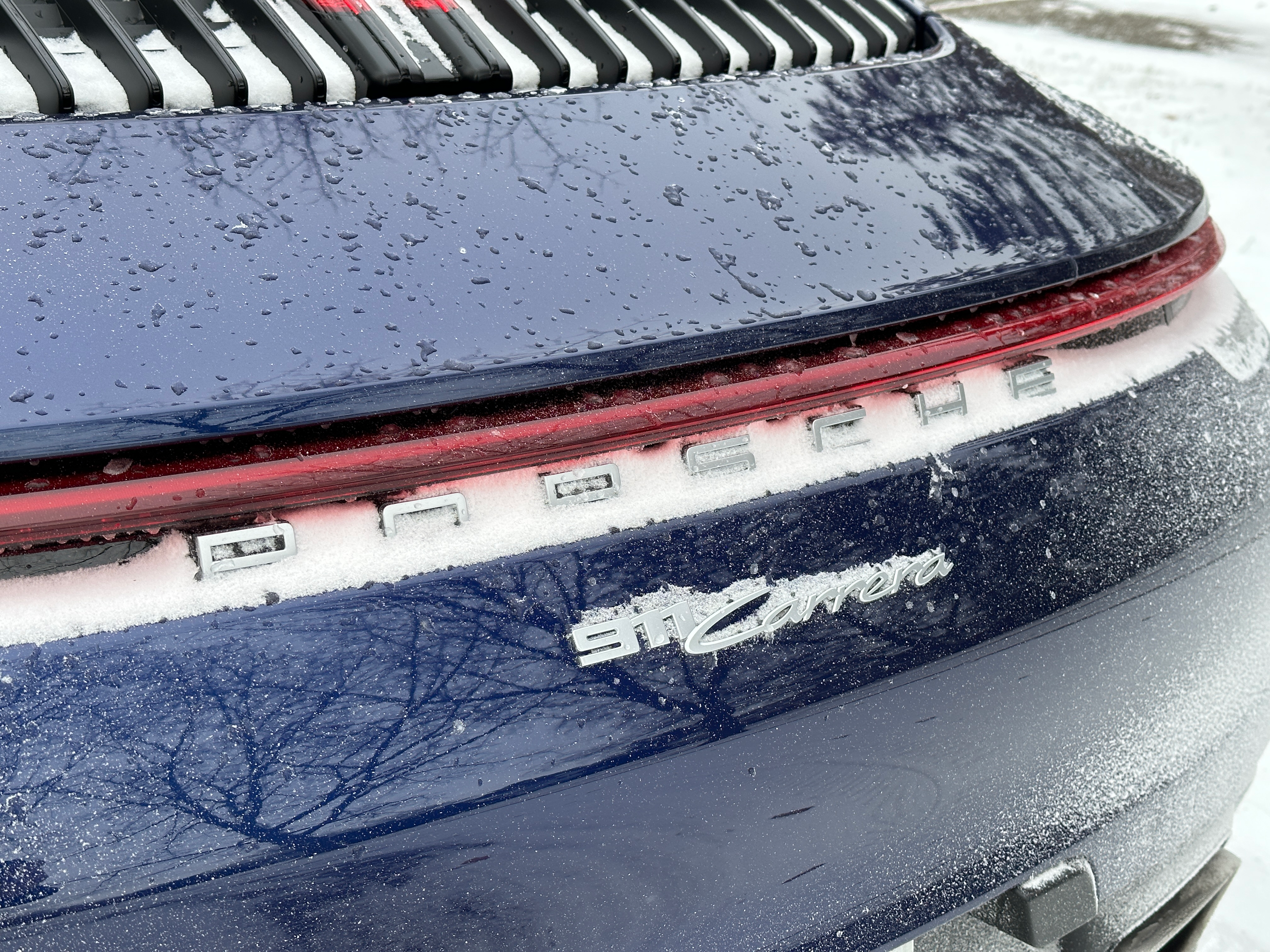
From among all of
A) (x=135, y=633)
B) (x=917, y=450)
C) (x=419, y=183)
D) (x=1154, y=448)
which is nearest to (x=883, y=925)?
(x=917, y=450)

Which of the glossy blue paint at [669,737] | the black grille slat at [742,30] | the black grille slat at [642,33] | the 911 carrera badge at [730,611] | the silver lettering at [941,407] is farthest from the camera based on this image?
the black grille slat at [742,30]

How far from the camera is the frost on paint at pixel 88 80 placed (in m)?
1.09

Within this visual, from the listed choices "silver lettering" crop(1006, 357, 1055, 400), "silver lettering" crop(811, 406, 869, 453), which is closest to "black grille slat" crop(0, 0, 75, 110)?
"silver lettering" crop(811, 406, 869, 453)

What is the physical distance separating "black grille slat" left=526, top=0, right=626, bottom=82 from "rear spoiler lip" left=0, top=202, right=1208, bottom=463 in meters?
0.50

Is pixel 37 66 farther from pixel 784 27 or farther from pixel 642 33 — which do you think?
pixel 784 27

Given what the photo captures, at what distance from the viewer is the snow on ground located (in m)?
5.80

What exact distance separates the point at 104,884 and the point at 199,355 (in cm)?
43

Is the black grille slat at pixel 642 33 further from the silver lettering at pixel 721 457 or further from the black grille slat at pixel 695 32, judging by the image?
the silver lettering at pixel 721 457

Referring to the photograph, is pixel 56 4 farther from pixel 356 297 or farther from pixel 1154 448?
pixel 1154 448

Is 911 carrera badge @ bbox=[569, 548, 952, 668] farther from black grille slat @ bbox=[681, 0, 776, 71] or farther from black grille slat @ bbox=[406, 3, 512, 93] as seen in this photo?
black grille slat @ bbox=[681, 0, 776, 71]

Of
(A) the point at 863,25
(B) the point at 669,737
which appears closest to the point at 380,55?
(B) the point at 669,737

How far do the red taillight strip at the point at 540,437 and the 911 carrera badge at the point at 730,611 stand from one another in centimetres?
16

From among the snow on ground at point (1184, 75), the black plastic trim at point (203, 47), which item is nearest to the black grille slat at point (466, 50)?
the black plastic trim at point (203, 47)

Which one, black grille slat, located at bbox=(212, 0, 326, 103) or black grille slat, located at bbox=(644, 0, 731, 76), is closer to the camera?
black grille slat, located at bbox=(212, 0, 326, 103)
